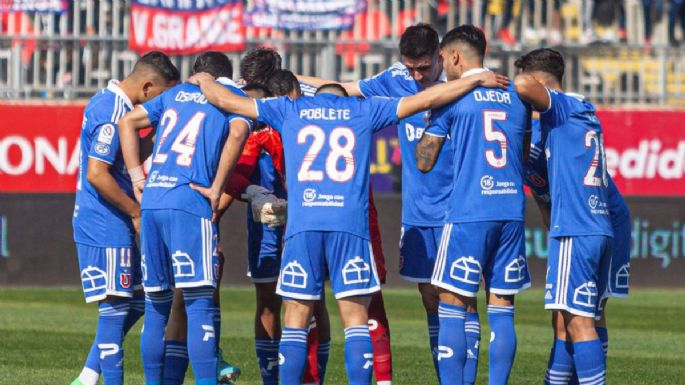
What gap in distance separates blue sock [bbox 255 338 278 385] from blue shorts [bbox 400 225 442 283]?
1.07 metres

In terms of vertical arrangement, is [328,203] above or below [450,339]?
above

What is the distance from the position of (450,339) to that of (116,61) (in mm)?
12881

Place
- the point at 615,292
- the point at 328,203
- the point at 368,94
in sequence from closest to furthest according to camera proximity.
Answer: the point at 328,203 → the point at 615,292 → the point at 368,94

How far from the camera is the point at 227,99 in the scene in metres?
9.09

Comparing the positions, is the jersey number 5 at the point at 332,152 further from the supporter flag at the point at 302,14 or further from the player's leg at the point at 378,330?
the supporter flag at the point at 302,14

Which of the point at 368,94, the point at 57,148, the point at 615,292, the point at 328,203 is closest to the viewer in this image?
the point at 328,203

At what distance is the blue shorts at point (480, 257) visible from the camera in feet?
29.8

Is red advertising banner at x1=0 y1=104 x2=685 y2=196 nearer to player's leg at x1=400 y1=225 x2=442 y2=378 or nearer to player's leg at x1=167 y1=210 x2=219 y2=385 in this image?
player's leg at x1=400 y1=225 x2=442 y2=378

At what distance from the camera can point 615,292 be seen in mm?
9609

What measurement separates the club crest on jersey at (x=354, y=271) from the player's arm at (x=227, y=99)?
1.12 metres

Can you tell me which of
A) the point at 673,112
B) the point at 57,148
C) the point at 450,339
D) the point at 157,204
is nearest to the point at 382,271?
the point at 450,339

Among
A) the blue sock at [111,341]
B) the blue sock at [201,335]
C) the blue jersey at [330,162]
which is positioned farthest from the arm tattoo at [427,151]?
the blue sock at [111,341]

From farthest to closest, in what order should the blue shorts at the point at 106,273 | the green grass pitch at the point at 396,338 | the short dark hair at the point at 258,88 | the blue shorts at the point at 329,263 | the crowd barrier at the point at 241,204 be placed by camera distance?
1. the crowd barrier at the point at 241,204
2. the green grass pitch at the point at 396,338
3. the short dark hair at the point at 258,88
4. the blue shorts at the point at 106,273
5. the blue shorts at the point at 329,263

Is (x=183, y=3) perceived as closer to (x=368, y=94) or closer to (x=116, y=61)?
(x=116, y=61)
